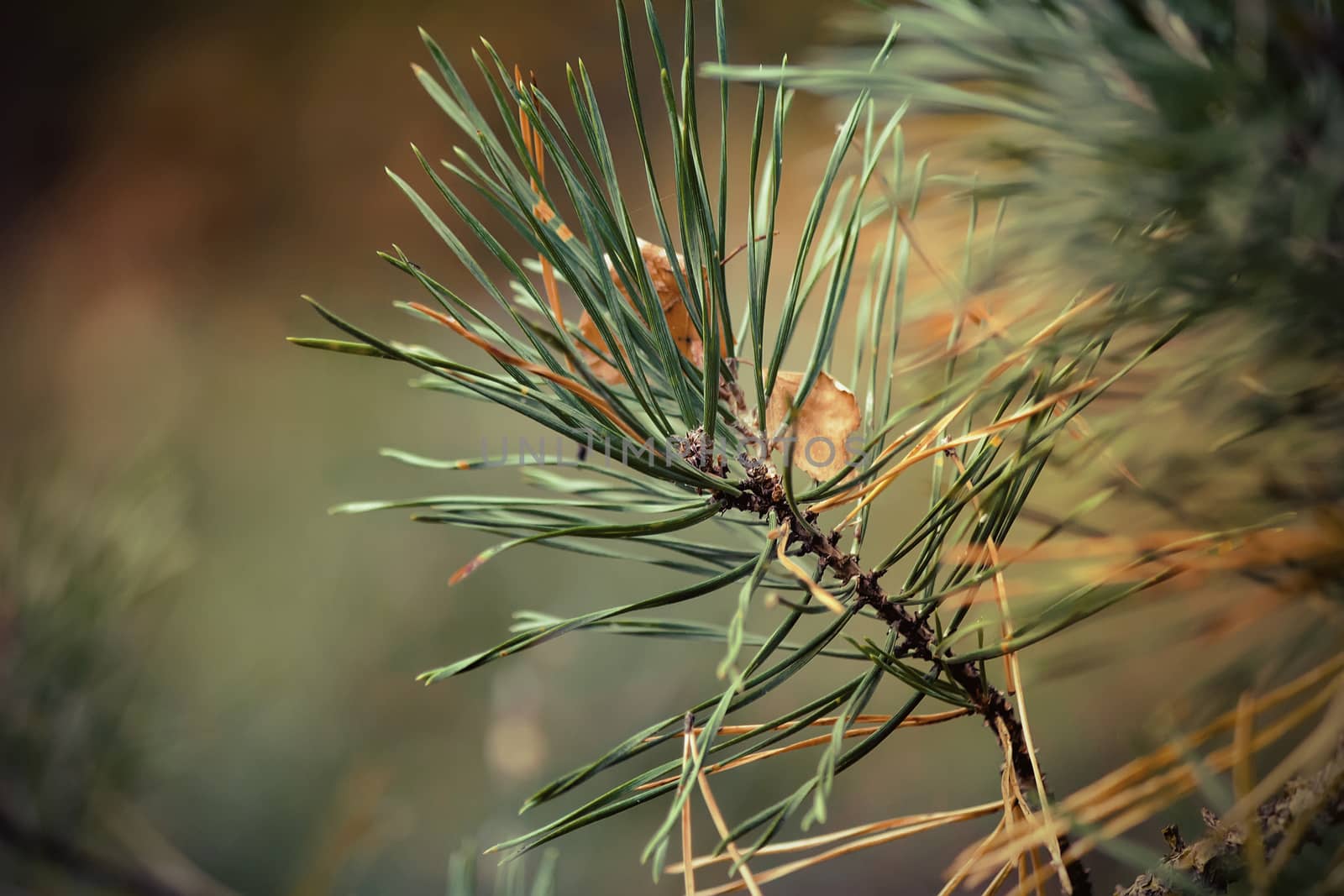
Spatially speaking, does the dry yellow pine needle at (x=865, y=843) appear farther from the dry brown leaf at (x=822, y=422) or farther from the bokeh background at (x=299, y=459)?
the bokeh background at (x=299, y=459)

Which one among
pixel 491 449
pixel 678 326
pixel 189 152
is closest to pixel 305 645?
pixel 491 449

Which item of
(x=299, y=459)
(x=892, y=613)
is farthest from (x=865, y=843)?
(x=299, y=459)

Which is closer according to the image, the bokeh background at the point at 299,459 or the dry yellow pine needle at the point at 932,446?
the dry yellow pine needle at the point at 932,446

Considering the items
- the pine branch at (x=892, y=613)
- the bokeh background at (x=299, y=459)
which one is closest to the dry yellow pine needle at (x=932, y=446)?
the pine branch at (x=892, y=613)

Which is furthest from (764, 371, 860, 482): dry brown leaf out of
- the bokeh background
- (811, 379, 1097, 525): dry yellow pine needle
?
the bokeh background

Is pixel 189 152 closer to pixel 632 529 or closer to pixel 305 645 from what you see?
pixel 305 645

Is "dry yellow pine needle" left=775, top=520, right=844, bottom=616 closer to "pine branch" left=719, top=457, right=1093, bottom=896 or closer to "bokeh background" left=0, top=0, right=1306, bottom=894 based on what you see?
"pine branch" left=719, top=457, right=1093, bottom=896
